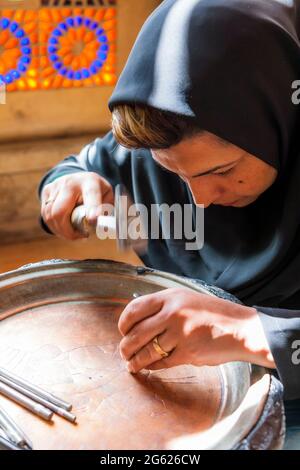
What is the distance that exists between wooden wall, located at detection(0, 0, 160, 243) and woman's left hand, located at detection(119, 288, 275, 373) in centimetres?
146

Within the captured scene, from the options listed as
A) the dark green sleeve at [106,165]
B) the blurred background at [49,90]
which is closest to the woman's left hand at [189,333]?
the dark green sleeve at [106,165]

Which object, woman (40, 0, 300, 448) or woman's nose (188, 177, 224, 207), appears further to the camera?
woman's nose (188, 177, 224, 207)

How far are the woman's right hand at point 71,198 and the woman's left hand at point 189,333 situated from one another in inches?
11.1

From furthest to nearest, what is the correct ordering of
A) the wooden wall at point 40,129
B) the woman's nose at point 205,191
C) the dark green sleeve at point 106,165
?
the wooden wall at point 40,129 → the dark green sleeve at point 106,165 → the woman's nose at point 205,191

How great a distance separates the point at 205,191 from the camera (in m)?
1.00

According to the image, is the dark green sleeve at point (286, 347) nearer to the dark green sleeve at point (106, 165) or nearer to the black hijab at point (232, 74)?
the black hijab at point (232, 74)

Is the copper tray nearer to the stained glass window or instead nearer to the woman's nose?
the woman's nose

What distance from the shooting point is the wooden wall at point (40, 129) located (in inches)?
85.5

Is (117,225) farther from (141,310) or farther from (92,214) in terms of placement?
(141,310)

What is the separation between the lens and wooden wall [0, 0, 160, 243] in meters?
2.17

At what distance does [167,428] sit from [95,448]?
0.10 metres

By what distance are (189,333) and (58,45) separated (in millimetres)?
1559

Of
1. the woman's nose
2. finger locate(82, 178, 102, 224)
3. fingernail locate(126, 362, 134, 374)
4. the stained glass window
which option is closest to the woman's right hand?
finger locate(82, 178, 102, 224)
